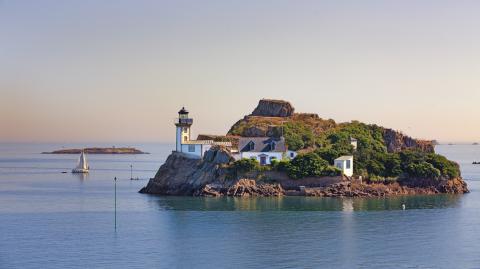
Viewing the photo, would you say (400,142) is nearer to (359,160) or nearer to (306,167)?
(359,160)

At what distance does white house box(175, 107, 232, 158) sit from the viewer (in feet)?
314

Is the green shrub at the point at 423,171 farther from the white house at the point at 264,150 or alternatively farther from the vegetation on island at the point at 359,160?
the white house at the point at 264,150

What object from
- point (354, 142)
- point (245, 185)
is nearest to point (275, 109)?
point (354, 142)

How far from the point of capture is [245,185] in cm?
9019

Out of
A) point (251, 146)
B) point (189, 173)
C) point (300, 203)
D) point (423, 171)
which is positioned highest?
point (251, 146)

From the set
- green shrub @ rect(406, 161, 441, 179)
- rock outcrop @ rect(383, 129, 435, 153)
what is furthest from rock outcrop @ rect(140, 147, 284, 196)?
rock outcrop @ rect(383, 129, 435, 153)

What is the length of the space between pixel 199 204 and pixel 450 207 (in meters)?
26.7

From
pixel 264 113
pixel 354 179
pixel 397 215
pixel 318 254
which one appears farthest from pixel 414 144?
pixel 318 254

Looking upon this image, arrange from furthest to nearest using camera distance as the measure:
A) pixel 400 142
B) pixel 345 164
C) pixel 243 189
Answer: pixel 400 142 < pixel 345 164 < pixel 243 189

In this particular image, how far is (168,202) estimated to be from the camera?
84.2 meters

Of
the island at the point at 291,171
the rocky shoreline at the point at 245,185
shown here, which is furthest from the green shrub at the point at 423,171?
the rocky shoreline at the point at 245,185

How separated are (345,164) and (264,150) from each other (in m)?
10.8

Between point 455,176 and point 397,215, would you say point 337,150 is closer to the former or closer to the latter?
point 455,176

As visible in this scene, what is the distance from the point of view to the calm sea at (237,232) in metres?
49.9
